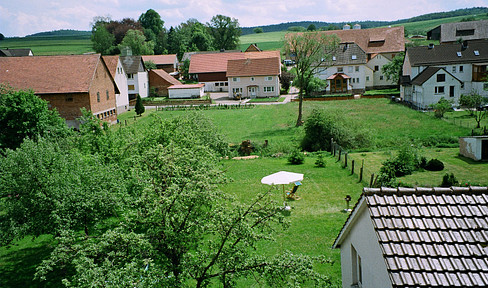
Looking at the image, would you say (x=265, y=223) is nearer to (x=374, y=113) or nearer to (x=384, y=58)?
(x=374, y=113)

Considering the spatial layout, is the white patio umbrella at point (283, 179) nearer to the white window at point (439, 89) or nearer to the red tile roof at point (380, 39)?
the white window at point (439, 89)

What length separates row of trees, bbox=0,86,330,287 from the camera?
30.1 feet

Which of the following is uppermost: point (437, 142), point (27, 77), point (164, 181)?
point (27, 77)

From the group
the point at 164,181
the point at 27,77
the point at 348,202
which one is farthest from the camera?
the point at 27,77

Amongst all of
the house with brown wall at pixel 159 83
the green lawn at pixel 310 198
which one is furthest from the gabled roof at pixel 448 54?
the house with brown wall at pixel 159 83

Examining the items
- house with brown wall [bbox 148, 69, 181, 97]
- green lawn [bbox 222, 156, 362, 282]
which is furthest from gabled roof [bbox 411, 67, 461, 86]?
house with brown wall [bbox 148, 69, 181, 97]

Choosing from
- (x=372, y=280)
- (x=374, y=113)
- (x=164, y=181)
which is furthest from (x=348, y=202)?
(x=374, y=113)

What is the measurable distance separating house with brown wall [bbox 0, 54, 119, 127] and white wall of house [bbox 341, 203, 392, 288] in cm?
3624

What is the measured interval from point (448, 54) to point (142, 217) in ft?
180

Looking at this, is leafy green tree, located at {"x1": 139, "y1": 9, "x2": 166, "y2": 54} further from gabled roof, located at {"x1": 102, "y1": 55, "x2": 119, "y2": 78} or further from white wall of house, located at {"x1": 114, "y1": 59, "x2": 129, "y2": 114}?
gabled roof, located at {"x1": 102, "y1": 55, "x2": 119, "y2": 78}

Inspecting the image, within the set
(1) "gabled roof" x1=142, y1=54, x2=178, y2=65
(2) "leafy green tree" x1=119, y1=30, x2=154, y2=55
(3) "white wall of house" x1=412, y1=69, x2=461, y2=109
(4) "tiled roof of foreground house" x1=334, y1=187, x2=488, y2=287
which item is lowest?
(4) "tiled roof of foreground house" x1=334, y1=187, x2=488, y2=287

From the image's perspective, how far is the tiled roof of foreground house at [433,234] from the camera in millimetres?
5531

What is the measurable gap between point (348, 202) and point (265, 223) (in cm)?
1133

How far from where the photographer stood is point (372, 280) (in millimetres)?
7414
